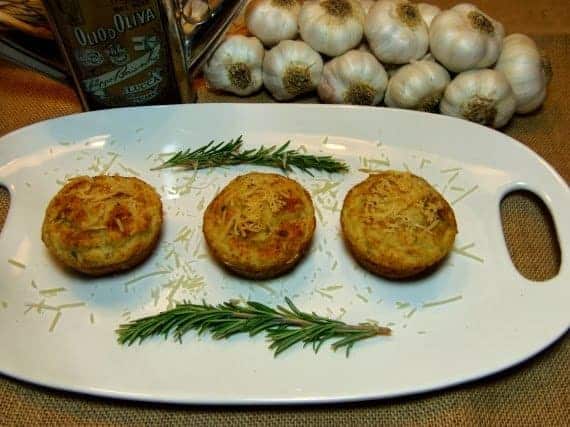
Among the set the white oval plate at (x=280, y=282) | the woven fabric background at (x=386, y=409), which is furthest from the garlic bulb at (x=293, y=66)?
the woven fabric background at (x=386, y=409)

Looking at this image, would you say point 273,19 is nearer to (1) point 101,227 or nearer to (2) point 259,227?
(2) point 259,227

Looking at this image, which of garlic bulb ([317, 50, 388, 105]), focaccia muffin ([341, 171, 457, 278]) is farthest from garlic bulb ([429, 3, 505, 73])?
focaccia muffin ([341, 171, 457, 278])

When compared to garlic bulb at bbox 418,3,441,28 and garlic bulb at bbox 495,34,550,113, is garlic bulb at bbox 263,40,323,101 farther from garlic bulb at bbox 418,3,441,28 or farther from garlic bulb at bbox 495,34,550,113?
garlic bulb at bbox 495,34,550,113

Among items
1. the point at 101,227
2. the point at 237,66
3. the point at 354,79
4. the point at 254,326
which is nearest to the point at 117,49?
the point at 237,66

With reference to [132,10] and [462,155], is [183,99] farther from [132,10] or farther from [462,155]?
[462,155]

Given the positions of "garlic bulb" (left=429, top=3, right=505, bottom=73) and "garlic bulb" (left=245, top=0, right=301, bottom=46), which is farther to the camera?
"garlic bulb" (left=245, top=0, right=301, bottom=46)

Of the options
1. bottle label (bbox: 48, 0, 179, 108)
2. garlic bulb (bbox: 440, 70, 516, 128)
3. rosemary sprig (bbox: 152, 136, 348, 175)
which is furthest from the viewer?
garlic bulb (bbox: 440, 70, 516, 128)

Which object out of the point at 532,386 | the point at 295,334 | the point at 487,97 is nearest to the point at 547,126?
the point at 487,97

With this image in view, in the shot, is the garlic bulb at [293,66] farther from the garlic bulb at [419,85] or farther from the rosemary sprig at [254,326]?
the rosemary sprig at [254,326]
